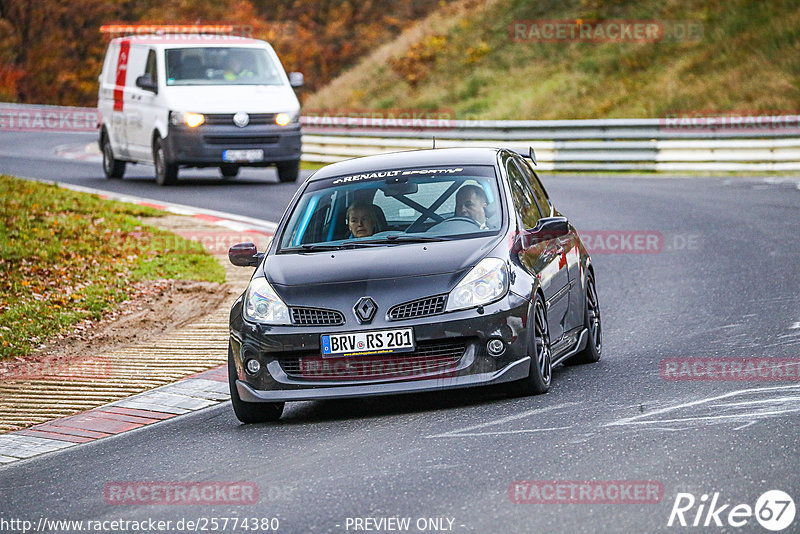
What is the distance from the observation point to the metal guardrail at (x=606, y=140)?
82.7 feet

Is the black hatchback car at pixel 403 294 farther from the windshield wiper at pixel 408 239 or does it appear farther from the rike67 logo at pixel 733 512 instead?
the rike67 logo at pixel 733 512

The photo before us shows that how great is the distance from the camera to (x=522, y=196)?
9773mm

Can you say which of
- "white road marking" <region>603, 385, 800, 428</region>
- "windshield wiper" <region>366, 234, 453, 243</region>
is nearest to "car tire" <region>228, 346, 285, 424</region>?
"windshield wiper" <region>366, 234, 453, 243</region>

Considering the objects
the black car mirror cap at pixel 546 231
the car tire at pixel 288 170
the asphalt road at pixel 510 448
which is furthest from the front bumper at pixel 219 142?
the black car mirror cap at pixel 546 231

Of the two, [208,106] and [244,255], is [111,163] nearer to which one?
[208,106]

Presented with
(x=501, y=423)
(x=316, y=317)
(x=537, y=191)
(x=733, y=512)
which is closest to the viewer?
(x=733, y=512)

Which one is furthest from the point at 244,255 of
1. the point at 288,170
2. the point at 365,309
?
the point at 288,170

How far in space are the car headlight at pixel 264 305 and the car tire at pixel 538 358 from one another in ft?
4.75

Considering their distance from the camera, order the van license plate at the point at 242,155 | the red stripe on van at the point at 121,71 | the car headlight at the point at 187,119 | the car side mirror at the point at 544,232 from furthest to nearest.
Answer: the red stripe on van at the point at 121,71, the van license plate at the point at 242,155, the car headlight at the point at 187,119, the car side mirror at the point at 544,232

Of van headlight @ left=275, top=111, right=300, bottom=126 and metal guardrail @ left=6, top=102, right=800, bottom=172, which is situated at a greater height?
van headlight @ left=275, top=111, right=300, bottom=126

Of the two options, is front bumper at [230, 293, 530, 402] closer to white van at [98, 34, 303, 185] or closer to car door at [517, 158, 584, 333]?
car door at [517, 158, 584, 333]

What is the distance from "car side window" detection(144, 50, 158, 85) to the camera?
2350 cm

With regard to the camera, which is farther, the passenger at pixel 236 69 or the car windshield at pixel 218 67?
the passenger at pixel 236 69

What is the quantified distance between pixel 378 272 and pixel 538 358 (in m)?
1.08
